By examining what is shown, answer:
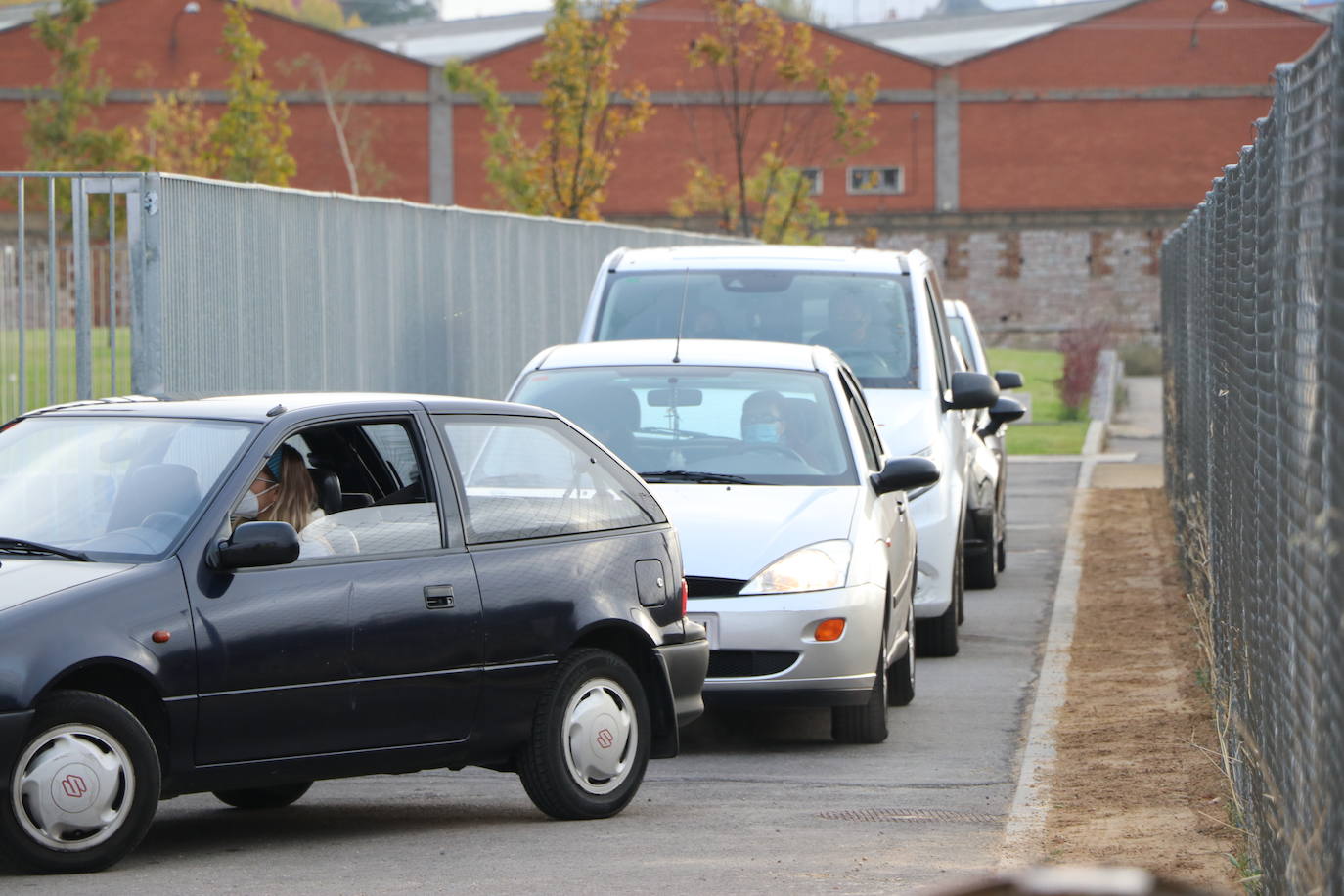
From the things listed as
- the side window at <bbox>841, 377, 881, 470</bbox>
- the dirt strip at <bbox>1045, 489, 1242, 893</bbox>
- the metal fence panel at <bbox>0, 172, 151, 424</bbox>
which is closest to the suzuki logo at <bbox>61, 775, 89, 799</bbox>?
the dirt strip at <bbox>1045, 489, 1242, 893</bbox>

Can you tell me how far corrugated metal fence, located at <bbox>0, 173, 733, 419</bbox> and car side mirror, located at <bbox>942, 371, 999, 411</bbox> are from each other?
3800 millimetres

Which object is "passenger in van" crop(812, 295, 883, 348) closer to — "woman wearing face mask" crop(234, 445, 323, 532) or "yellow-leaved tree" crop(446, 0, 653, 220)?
"woman wearing face mask" crop(234, 445, 323, 532)

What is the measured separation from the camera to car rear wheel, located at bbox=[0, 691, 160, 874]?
19.6ft

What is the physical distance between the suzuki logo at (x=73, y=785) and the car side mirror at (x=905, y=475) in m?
4.35

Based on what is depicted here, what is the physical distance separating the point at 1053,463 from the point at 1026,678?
661 inches

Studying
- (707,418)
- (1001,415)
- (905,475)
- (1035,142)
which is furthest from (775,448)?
(1035,142)

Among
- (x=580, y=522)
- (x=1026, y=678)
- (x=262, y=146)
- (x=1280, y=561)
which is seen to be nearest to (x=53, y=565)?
(x=580, y=522)

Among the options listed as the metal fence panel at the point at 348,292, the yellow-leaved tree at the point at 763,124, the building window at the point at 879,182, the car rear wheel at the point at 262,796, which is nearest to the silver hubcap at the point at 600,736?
the car rear wheel at the point at 262,796

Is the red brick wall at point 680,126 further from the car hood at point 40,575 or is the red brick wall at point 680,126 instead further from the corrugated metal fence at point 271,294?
the car hood at point 40,575

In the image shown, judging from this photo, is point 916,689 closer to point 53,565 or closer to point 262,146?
point 53,565

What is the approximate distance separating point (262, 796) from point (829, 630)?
2.44 m

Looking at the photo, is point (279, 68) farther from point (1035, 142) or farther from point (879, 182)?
point (1035, 142)

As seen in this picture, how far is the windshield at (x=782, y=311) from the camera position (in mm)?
12516

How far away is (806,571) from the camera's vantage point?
881 cm
